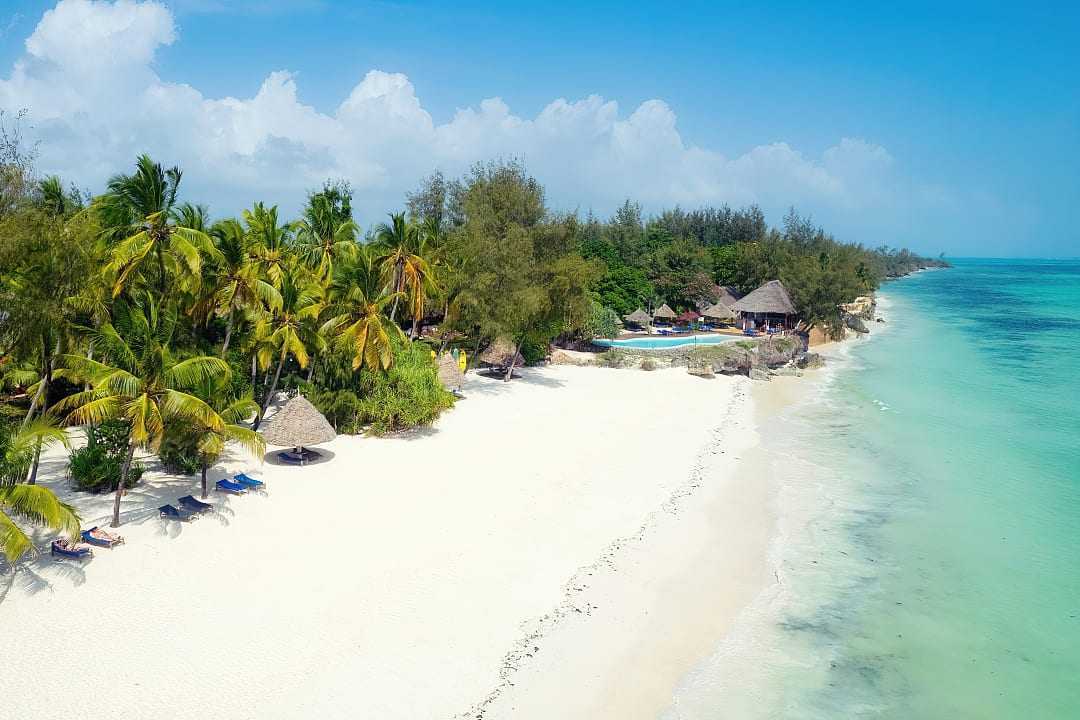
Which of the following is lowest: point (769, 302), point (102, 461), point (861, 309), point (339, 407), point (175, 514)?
point (175, 514)

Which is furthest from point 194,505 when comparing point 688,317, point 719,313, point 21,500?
point 719,313

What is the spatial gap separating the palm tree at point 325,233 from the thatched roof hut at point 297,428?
718cm

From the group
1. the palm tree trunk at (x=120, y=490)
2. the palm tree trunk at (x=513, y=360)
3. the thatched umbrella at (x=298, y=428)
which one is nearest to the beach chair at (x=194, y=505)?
the palm tree trunk at (x=120, y=490)

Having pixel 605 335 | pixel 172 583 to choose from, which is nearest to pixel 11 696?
pixel 172 583

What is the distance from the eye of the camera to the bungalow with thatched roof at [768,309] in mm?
43031

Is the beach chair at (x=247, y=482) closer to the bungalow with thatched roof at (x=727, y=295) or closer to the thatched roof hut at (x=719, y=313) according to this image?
the thatched roof hut at (x=719, y=313)

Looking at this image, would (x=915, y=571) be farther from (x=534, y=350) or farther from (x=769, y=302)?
(x=769, y=302)

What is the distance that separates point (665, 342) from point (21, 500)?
111ft

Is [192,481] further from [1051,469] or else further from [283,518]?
[1051,469]

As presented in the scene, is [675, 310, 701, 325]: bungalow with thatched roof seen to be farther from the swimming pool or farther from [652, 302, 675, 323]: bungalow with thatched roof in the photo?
the swimming pool

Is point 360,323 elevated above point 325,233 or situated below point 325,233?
below

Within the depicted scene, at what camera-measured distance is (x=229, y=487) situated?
13.3 meters

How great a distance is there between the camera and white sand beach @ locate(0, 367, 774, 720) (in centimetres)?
821

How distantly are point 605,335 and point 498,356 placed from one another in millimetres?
9842
